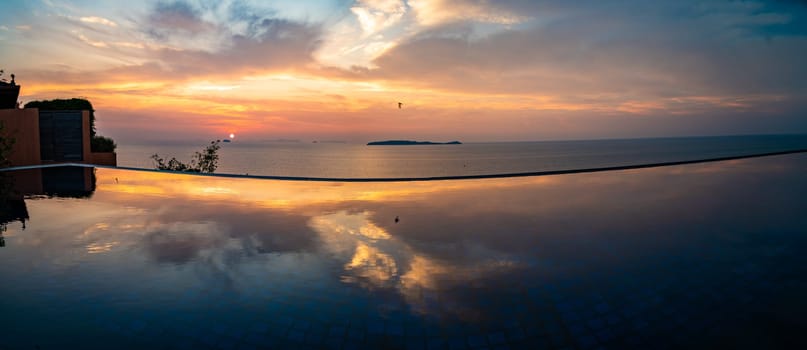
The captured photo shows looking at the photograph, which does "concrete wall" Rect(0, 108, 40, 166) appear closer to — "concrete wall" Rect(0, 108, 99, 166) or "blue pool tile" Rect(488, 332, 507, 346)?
"concrete wall" Rect(0, 108, 99, 166)

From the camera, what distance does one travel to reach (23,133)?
15.7 m

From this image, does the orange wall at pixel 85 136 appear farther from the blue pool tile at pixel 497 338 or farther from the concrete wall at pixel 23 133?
the blue pool tile at pixel 497 338

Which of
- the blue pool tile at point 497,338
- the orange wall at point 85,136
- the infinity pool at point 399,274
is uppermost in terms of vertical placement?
the orange wall at point 85,136

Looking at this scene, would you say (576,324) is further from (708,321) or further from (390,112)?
(390,112)

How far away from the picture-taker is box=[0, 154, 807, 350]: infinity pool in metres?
3.03

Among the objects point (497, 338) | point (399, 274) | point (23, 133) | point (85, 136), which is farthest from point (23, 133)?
point (497, 338)

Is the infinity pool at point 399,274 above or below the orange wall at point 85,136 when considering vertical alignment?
below

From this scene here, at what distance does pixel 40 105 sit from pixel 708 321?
27.7 m

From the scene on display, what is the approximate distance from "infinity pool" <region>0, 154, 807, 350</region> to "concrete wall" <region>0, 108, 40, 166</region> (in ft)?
Answer: 31.9

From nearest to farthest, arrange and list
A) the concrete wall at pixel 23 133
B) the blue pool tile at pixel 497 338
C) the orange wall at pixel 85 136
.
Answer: the blue pool tile at pixel 497 338 < the concrete wall at pixel 23 133 < the orange wall at pixel 85 136

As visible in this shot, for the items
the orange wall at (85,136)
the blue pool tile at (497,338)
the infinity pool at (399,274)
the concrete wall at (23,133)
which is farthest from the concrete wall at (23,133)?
the blue pool tile at (497,338)

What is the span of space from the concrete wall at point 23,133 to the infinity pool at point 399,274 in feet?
31.9

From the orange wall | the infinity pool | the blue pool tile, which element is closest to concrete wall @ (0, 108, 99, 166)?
the orange wall

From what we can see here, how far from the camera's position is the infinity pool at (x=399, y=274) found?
3029 mm
